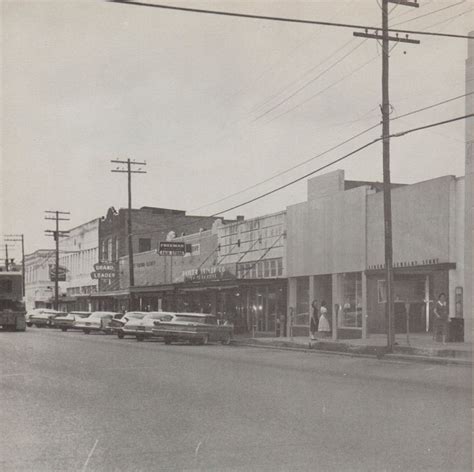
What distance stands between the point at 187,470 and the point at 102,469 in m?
0.79

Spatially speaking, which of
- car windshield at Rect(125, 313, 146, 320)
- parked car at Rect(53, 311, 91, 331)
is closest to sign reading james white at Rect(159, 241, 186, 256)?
parked car at Rect(53, 311, 91, 331)

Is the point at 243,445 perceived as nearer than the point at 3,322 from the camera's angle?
Yes

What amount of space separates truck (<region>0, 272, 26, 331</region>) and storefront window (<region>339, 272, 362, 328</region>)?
67.0ft

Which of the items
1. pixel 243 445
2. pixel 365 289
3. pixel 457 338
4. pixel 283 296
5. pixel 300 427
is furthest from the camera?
pixel 283 296

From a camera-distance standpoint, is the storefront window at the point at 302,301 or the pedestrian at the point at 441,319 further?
the storefront window at the point at 302,301

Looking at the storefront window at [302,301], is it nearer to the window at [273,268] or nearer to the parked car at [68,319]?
the window at [273,268]

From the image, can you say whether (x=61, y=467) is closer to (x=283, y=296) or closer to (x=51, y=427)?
(x=51, y=427)

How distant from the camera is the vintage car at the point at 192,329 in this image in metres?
29.3

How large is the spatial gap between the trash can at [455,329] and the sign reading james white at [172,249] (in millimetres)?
22971

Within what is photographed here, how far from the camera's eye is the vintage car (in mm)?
29281

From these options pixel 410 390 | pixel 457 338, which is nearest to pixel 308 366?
pixel 410 390

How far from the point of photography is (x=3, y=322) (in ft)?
138

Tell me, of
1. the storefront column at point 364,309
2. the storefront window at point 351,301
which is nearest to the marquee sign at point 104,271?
the storefront window at point 351,301

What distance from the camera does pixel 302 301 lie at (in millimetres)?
34469
